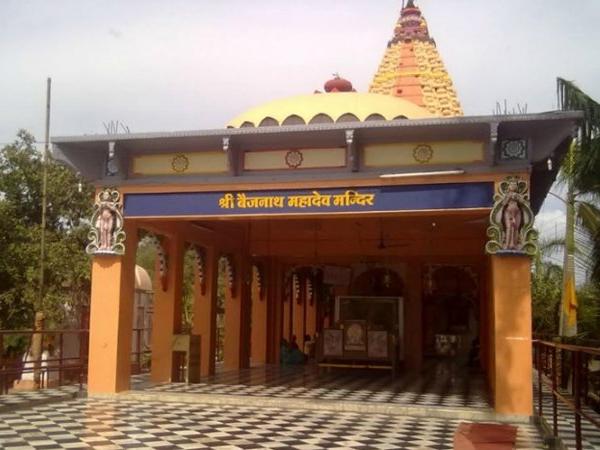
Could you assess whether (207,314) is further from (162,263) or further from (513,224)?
(513,224)

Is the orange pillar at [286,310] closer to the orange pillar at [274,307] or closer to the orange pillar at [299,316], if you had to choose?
the orange pillar at [274,307]

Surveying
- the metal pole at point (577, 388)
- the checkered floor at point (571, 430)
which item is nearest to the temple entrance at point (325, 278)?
the checkered floor at point (571, 430)

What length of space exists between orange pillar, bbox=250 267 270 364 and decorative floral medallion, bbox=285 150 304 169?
275 inches

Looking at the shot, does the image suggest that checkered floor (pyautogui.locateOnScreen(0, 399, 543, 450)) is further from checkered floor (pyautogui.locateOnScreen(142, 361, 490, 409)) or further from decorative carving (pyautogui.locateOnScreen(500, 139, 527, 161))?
decorative carving (pyautogui.locateOnScreen(500, 139, 527, 161))

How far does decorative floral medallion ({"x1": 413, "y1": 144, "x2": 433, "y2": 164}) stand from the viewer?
986 cm

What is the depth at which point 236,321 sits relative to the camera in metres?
15.4

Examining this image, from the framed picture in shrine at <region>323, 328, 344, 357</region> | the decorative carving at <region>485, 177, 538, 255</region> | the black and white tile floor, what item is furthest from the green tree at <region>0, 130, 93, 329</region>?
the decorative carving at <region>485, 177, 538, 255</region>

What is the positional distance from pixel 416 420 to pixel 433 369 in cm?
811

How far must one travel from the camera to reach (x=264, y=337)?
17188mm

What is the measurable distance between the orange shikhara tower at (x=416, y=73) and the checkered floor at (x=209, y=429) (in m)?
16.9

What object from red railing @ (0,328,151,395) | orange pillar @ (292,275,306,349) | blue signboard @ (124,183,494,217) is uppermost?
blue signboard @ (124,183,494,217)

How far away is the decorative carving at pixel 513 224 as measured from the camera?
9398mm

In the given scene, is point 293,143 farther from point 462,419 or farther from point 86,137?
point 462,419

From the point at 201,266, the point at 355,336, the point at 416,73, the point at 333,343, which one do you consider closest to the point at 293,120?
the point at 201,266
